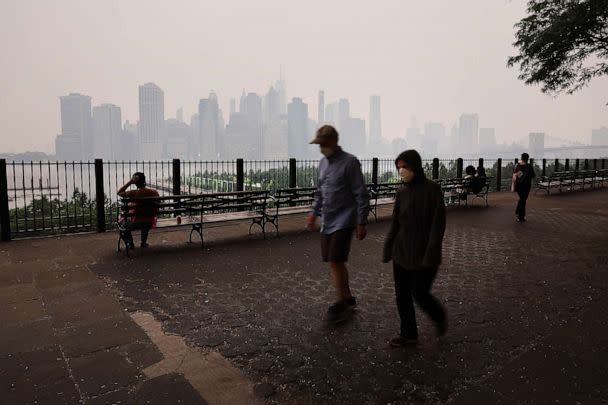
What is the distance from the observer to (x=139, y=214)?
7520 mm

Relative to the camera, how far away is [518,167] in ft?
36.2

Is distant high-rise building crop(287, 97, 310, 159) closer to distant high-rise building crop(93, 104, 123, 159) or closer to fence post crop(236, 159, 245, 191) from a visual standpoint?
distant high-rise building crop(93, 104, 123, 159)

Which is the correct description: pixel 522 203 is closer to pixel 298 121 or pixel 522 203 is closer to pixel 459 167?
pixel 459 167

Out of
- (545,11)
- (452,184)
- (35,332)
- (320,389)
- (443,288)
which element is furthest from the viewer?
(545,11)

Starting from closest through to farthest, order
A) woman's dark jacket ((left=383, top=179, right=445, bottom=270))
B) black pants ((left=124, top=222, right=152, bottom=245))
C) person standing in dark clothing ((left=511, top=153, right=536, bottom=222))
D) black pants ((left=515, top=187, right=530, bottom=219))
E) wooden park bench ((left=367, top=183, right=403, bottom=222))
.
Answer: woman's dark jacket ((left=383, top=179, right=445, bottom=270)) < black pants ((left=124, top=222, right=152, bottom=245)) < person standing in dark clothing ((left=511, top=153, right=536, bottom=222)) < black pants ((left=515, top=187, right=530, bottom=219)) < wooden park bench ((left=367, top=183, right=403, bottom=222))

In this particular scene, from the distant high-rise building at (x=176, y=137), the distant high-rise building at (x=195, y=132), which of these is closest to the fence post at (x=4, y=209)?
the distant high-rise building at (x=176, y=137)

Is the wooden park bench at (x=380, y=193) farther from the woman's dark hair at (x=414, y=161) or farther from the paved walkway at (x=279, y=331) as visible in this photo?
the woman's dark hair at (x=414, y=161)

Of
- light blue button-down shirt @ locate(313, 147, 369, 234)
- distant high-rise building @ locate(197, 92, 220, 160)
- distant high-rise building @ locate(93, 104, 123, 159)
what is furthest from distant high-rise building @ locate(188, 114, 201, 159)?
light blue button-down shirt @ locate(313, 147, 369, 234)

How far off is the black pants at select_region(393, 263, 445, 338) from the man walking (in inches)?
26.9

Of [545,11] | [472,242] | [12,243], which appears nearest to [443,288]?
[472,242]

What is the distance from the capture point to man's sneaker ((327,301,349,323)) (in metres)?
4.44

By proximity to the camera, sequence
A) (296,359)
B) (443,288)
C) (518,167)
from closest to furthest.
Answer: (296,359)
(443,288)
(518,167)

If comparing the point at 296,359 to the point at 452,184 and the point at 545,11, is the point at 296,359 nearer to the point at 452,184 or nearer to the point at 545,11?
the point at 452,184

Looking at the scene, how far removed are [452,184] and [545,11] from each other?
13.1m
